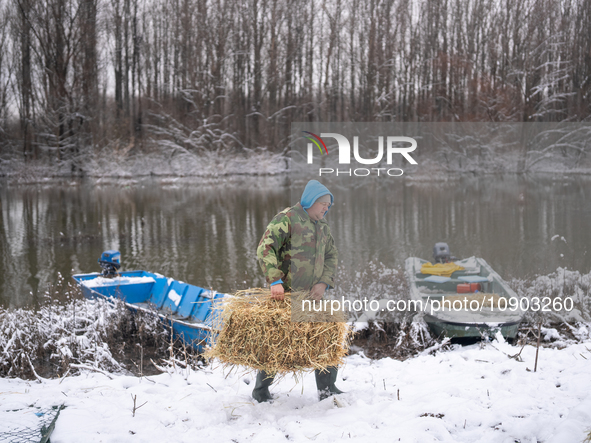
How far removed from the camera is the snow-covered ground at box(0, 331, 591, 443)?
324cm

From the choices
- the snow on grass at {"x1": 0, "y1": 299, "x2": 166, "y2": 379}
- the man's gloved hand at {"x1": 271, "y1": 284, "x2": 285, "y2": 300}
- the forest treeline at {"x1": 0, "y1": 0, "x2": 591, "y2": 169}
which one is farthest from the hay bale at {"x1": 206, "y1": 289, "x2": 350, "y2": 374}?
the forest treeline at {"x1": 0, "y1": 0, "x2": 591, "y2": 169}

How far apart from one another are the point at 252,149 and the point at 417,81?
40.4 feet

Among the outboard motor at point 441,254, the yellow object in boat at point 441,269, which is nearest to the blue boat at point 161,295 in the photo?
the yellow object in boat at point 441,269

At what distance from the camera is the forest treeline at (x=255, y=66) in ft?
97.5

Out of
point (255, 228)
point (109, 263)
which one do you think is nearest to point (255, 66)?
point (255, 228)

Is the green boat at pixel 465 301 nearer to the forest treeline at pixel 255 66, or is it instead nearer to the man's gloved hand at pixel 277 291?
the man's gloved hand at pixel 277 291

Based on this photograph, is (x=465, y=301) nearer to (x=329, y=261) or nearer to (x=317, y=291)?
(x=329, y=261)

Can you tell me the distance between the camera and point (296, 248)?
388 cm

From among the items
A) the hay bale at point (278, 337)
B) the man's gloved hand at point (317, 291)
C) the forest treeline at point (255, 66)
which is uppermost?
the forest treeline at point (255, 66)

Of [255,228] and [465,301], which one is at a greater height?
[255,228]

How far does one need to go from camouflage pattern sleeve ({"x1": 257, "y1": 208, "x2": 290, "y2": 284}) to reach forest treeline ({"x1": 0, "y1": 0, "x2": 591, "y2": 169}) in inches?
979

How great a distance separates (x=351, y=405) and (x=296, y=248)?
125 centimetres

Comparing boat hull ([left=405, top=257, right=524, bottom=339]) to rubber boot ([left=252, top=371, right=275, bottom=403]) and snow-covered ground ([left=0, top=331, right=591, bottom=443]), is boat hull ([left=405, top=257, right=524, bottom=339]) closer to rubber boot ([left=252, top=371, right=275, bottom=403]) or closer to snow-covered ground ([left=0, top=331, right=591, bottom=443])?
snow-covered ground ([left=0, top=331, right=591, bottom=443])

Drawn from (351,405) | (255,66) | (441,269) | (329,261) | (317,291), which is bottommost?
(351,405)
